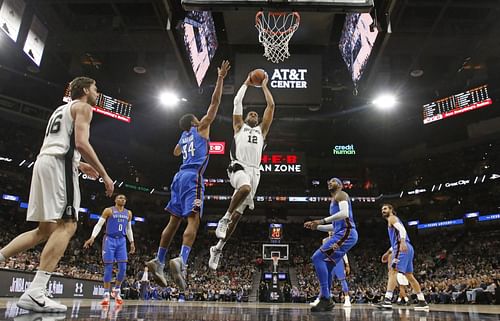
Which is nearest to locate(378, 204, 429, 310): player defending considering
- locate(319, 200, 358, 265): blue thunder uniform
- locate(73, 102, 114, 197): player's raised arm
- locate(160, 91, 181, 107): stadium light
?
locate(319, 200, 358, 265): blue thunder uniform

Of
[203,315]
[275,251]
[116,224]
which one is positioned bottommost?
[203,315]

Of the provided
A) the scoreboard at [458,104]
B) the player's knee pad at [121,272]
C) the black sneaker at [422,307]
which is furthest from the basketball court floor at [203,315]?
the scoreboard at [458,104]

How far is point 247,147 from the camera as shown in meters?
5.44

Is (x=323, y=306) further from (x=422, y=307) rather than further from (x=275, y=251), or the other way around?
(x=275, y=251)

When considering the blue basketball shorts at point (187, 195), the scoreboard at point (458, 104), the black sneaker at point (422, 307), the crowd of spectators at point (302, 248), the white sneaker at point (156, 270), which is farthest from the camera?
the crowd of spectators at point (302, 248)

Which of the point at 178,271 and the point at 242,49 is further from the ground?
the point at 242,49

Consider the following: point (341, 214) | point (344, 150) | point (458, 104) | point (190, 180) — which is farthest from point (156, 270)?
point (344, 150)

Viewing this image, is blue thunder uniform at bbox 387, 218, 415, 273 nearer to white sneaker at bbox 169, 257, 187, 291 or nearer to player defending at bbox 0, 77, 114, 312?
white sneaker at bbox 169, 257, 187, 291

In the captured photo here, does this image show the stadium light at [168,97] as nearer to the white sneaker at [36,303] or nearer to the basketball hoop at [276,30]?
the basketball hoop at [276,30]

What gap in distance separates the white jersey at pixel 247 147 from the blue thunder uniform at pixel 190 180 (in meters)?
0.45

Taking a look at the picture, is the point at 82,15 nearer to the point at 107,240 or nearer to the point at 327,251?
the point at 107,240

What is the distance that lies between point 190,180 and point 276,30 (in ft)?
15.4

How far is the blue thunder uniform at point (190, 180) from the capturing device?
4.88m

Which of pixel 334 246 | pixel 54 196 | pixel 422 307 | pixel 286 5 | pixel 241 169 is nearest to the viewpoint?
pixel 54 196
